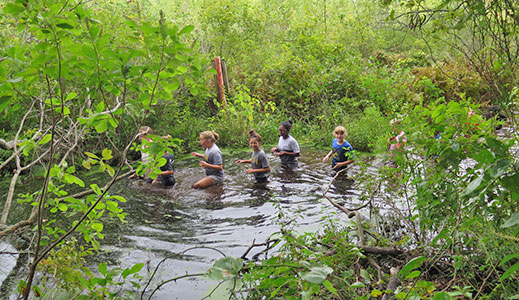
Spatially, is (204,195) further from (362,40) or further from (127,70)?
(362,40)

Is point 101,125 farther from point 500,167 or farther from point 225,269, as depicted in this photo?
point 500,167

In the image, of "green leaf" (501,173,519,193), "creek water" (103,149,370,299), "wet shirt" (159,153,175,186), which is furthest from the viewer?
"wet shirt" (159,153,175,186)

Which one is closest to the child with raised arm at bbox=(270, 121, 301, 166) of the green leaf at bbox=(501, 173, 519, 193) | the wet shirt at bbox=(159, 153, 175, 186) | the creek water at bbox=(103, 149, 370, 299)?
the creek water at bbox=(103, 149, 370, 299)

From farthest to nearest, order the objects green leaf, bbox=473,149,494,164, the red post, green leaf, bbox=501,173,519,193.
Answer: the red post
green leaf, bbox=473,149,494,164
green leaf, bbox=501,173,519,193

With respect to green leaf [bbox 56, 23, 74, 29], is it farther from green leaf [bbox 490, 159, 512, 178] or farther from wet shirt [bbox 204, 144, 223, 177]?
wet shirt [bbox 204, 144, 223, 177]

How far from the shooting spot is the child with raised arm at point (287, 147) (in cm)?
917

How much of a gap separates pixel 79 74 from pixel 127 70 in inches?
12.0

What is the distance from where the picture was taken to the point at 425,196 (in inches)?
122

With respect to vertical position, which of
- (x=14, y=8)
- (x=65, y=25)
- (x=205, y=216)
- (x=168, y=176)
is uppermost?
(x=14, y=8)

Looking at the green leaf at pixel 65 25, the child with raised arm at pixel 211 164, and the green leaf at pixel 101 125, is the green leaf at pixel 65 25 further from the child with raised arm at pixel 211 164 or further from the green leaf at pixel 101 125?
the child with raised arm at pixel 211 164

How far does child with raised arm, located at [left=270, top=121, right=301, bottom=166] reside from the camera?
9172 mm

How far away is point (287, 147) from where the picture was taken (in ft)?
30.5

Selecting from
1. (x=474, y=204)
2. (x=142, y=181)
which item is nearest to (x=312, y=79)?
(x=142, y=181)

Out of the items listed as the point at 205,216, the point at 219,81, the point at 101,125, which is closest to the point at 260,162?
the point at 205,216
